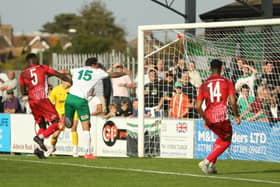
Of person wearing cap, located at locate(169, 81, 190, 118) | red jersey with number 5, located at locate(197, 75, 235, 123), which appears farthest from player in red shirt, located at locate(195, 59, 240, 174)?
person wearing cap, located at locate(169, 81, 190, 118)

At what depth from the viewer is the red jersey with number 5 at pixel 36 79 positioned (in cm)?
A: 1934

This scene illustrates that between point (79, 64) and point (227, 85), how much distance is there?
1250 cm

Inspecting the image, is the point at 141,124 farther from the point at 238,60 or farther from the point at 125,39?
the point at 125,39

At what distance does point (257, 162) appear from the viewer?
19.2 meters

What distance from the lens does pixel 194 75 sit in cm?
2181

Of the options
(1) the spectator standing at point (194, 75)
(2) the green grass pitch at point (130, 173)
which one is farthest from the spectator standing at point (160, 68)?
(2) the green grass pitch at point (130, 173)

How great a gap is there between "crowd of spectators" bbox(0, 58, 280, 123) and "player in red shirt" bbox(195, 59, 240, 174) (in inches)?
191

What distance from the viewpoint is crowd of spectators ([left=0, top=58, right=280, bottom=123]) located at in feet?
67.3

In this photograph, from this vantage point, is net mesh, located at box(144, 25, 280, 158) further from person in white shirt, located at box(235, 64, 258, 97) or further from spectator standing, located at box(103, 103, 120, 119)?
spectator standing, located at box(103, 103, 120, 119)

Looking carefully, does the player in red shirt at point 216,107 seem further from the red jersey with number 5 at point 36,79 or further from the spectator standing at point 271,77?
the spectator standing at point 271,77

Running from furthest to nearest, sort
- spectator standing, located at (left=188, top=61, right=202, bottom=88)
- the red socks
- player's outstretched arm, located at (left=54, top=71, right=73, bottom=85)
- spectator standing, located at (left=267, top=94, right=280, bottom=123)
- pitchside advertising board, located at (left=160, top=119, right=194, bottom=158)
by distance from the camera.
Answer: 1. pitchside advertising board, located at (left=160, top=119, right=194, bottom=158)
2. spectator standing, located at (left=188, top=61, right=202, bottom=88)
3. spectator standing, located at (left=267, top=94, right=280, bottom=123)
4. player's outstretched arm, located at (left=54, top=71, right=73, bottom=85)
5. the red socks

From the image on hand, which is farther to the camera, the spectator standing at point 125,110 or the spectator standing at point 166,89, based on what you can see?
the spectator standing at point 125,110

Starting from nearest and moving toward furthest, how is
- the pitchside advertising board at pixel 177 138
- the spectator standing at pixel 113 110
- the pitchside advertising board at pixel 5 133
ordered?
the pitchside advertising board at pixel 177 138 < the spectator standing at pixel 113 110 < the pitchside advertising board at pixel 5 133

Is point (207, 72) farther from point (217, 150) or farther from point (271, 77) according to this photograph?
point (217, 150)
